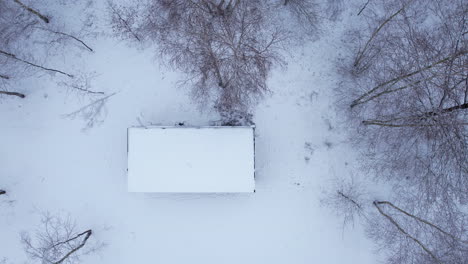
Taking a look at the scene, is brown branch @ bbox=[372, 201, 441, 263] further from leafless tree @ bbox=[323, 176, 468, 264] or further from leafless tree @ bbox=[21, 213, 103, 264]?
leafless tree @ bbox=[21, 213, 103, 264]

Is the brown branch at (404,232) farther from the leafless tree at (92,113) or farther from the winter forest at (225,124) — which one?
the leafless tree at (92,113)

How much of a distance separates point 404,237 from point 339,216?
220cm

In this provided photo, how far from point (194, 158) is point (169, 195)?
2089 mm

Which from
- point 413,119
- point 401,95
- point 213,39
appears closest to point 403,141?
point 413,119

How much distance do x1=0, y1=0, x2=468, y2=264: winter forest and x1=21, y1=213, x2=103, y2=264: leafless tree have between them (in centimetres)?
4

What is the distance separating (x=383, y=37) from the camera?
11133 millimetres

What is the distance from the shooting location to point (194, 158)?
9852 millimetres

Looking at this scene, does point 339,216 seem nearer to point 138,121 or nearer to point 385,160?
point 385,160

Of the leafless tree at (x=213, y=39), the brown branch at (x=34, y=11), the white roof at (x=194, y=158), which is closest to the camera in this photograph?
the white roof at (x=194, y=158)

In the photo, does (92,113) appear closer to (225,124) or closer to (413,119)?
(225,124)

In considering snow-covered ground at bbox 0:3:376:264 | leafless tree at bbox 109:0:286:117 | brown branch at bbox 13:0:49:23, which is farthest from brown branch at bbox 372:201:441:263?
brown branch at bbox 13:0:49:23

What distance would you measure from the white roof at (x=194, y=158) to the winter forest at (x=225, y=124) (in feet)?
4.26

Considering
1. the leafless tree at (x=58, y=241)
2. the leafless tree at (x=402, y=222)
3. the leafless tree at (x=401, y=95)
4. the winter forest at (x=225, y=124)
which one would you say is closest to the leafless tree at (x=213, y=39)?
the winter forest at (x=225, y=124)

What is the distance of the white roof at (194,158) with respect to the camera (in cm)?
988
